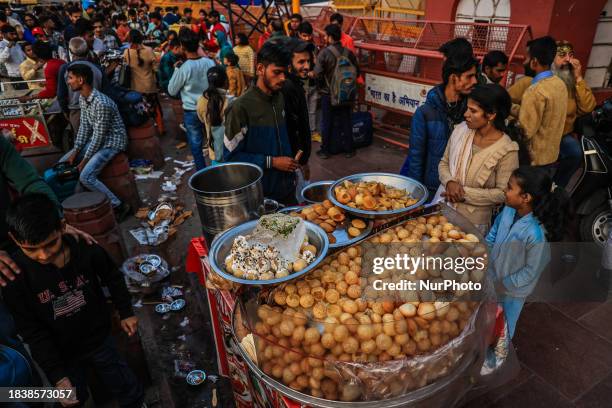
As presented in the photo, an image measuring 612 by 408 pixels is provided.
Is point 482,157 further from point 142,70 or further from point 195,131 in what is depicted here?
point 142,70

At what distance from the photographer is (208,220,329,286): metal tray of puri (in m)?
1.80

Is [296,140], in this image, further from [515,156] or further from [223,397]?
[223,397]

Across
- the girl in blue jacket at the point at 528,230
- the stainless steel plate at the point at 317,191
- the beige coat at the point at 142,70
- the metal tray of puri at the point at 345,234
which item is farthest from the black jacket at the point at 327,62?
the metal tray of puri at the point at 345,234

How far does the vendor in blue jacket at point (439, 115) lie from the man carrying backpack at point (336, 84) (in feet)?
11.0

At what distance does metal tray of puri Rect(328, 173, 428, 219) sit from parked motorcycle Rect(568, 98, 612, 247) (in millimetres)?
2805

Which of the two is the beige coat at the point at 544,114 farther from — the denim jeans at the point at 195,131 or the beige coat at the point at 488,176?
the denim jeans at the point at 195,131

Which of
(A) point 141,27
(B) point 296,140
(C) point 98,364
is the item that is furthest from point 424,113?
(A) point 141,27

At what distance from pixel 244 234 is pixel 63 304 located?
115 centimetres

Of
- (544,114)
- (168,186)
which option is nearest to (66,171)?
(168,186)

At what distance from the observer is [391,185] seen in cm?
266

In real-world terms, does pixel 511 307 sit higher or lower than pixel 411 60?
lower

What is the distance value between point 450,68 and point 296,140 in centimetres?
138

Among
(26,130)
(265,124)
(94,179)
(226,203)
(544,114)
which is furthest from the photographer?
(26,130)

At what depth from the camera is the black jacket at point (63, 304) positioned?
2.18 m
